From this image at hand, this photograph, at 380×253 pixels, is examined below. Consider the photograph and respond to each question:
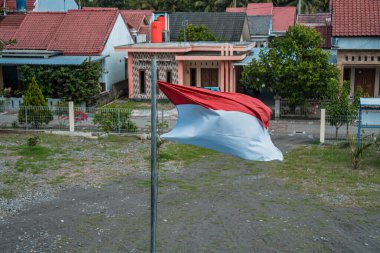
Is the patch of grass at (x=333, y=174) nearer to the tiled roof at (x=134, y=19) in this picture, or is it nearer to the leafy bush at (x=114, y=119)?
the leafy bush at (x=114, y=119)

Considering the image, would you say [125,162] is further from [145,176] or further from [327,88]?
[327,88]

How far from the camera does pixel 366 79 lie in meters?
30.6

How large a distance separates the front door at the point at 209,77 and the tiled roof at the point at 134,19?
419 inches

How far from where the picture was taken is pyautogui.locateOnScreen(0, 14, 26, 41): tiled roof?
106ft

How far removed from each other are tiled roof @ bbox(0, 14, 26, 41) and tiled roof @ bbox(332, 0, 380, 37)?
59.0 feet

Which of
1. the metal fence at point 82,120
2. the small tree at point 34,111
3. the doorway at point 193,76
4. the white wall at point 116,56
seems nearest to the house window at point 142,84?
the white wall at point 116,56

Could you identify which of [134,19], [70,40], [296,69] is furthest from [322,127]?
[134,19]

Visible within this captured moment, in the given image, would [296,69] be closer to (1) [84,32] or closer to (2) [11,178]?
(1) [84,32]

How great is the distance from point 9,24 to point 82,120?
520 inches

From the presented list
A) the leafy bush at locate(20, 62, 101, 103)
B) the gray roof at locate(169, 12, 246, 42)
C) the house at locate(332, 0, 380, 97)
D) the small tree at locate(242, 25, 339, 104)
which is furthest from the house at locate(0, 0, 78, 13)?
the house at locate(332, 0, 380, 97)

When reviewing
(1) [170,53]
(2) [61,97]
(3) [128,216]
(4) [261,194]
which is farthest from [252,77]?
(3) [128,216]

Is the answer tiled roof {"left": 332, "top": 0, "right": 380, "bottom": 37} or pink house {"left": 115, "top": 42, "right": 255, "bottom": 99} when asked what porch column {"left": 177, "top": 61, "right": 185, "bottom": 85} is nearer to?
pink house {"left": 115, "top": 42, "right": 255, "bottom": 99}

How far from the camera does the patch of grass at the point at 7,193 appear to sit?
1484 cm

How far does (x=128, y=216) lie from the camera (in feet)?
43.5
